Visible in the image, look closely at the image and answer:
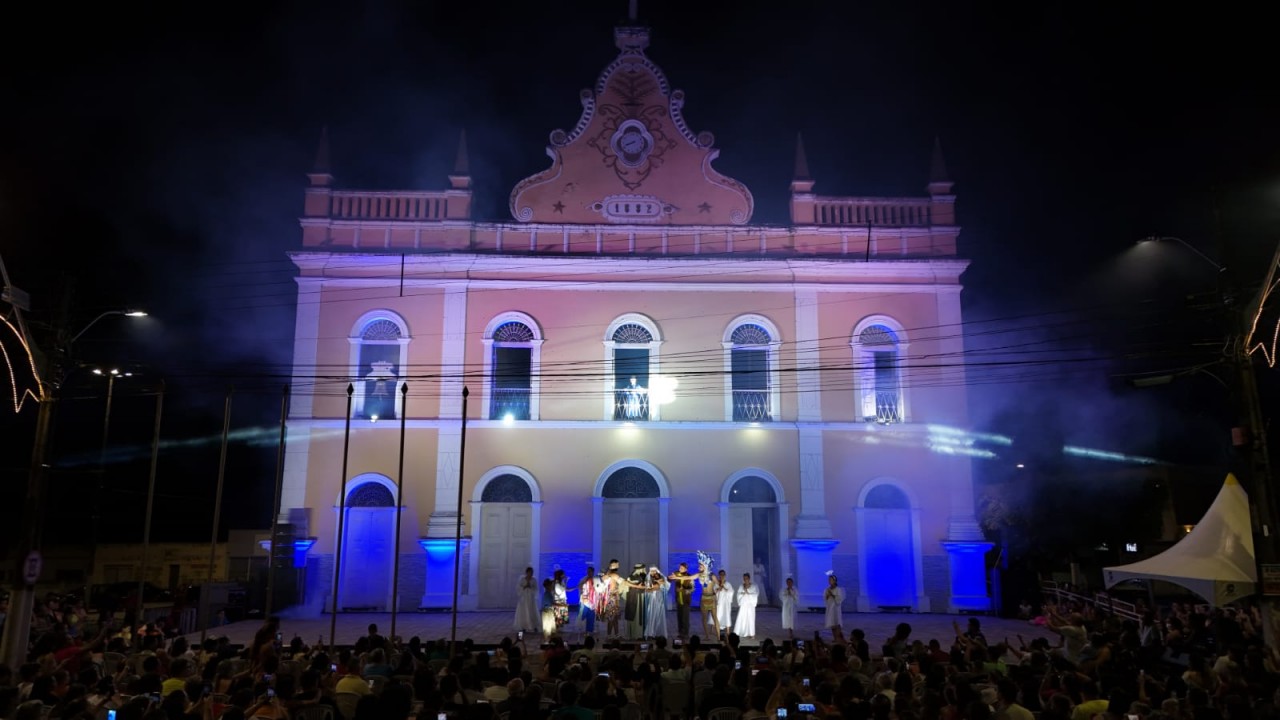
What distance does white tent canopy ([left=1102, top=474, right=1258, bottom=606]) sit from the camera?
13.1 meters

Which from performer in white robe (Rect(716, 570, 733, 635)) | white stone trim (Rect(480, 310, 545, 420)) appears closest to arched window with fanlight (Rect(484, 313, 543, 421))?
white stone trim (Rect(480, 310, 545, 420))

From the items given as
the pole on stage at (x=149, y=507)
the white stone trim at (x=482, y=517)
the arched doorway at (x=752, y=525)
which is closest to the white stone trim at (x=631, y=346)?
the white stone trim at (x=482, y=517)

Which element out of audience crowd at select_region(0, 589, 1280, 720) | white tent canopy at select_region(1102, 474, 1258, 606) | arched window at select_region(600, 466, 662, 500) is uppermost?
arched window at select_region(600, 466, 662, 500)

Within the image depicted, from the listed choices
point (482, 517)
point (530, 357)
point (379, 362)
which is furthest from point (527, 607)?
point (379, 362)

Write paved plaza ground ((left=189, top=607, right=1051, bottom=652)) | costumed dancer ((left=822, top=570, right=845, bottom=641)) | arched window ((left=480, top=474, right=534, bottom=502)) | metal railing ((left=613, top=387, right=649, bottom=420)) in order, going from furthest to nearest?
metal railing ((left=613, top=387, right=649, bottom=420))
arched window ((left=480, top=474, right=534, bottom=502))
costumed dancer ((left=822, top=570, right=845, bottom=641))
paved plaza ground ((left=189, top=607, right=1051, bottom=652))

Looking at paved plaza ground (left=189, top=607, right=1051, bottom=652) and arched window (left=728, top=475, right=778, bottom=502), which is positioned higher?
arched window (left=728, top=475, right=778, bottom=502)

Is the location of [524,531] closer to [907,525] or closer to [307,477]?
[307,477]

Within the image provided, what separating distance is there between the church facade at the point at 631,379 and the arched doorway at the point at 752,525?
68 mm

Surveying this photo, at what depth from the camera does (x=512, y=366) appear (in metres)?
22.6

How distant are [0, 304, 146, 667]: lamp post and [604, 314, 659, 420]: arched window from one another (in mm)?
11076

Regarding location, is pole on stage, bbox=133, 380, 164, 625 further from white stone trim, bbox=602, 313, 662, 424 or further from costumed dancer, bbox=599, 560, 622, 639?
white stone trim, bbox=602, 313, 662, 424

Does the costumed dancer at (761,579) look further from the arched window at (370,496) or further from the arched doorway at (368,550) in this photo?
the arched window at (370,496)

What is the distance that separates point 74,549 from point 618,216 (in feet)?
82.6

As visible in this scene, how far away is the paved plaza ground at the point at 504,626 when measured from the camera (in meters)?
17.7
